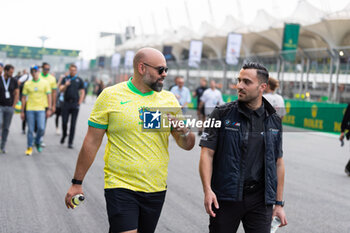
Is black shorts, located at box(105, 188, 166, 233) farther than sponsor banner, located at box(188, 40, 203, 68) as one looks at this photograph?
No

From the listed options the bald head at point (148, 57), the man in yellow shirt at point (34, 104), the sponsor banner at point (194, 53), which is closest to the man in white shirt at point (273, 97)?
the man in yellow shirt at point (34, 104)

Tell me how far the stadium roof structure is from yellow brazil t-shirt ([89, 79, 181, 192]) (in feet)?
116

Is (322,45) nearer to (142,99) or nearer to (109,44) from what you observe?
(142,99)

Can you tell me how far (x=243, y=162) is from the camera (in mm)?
3275

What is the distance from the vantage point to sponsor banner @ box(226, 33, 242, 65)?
31.9 meters


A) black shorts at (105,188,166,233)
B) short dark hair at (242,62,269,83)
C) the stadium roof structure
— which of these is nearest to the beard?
short dark hair at (242,62,269,83)

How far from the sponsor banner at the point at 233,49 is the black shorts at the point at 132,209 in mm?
28723

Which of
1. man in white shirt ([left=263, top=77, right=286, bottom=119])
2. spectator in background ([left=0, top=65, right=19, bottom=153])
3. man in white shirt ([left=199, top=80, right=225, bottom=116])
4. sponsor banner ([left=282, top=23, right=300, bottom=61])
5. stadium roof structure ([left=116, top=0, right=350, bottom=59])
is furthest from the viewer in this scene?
stadium roof structure ([left=116, top=0, right=350, bottom=59])

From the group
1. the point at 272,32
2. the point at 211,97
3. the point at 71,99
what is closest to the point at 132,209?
the point at 71,99

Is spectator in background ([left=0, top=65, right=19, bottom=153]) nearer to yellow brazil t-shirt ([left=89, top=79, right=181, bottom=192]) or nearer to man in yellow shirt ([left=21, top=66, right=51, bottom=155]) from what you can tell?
man in yellow shirt ([left=21, top=66, right=51, bottom=155])

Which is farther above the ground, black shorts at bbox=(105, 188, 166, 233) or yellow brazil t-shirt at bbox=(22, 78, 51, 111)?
yellow brazil t-shirt at bbox=(22, 78, 51, 111)

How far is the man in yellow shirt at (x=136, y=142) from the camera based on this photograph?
3301mm

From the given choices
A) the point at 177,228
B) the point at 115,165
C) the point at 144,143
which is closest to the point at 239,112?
the point at 144,143

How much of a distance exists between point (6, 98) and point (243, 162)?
8051 millimetres
